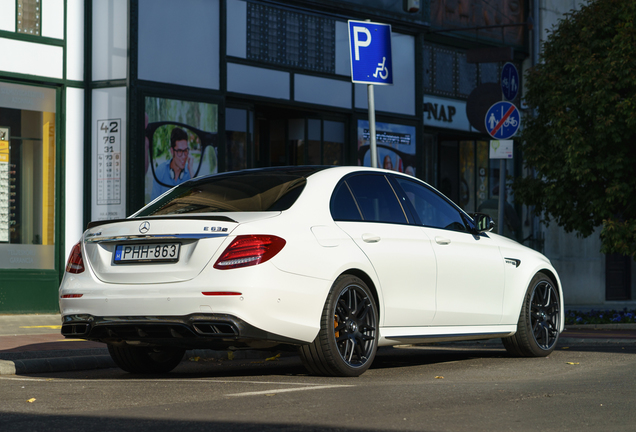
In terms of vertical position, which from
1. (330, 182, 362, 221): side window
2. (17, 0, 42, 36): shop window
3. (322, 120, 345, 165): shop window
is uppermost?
(17, 0, 42, 36): shop window

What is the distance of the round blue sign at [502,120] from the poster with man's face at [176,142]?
14.0 feet

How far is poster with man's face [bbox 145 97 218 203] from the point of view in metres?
14.9

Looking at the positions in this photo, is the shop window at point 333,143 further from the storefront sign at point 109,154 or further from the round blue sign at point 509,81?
the storefront sign at point 109,154


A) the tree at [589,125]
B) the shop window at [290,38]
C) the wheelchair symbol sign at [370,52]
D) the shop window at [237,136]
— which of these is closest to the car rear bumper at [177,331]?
the wheelchair symbol sign at [370,52]

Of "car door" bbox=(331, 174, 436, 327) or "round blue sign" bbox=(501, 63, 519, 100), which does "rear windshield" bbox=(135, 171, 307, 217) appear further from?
"round blue sign" bbox=(501, 63, 519, 100)

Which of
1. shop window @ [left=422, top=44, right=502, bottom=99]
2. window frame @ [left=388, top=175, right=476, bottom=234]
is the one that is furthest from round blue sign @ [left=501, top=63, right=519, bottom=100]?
window frame @ [left=388, top=175, right=476, bottom=234]

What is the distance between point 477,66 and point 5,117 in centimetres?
1078

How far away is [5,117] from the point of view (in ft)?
47.2

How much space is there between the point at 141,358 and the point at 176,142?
302 inches

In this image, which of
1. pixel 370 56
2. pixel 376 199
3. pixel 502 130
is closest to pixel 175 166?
pixel 370 56

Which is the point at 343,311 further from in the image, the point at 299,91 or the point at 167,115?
the point at 299,91

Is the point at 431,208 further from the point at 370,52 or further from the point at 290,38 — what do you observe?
the point at 290,38

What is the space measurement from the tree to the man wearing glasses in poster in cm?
540

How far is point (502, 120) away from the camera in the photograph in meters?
14.2
